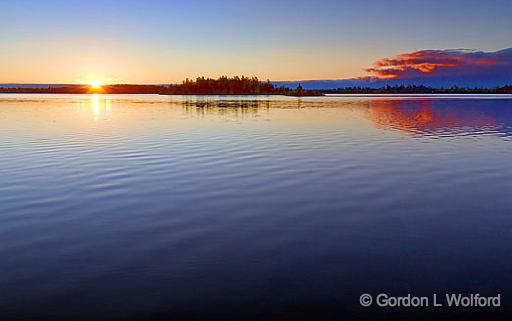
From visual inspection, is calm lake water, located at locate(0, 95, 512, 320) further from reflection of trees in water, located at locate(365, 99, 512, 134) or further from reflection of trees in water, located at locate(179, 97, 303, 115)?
reflection of trees in water, located at locate(179, 97, 303, 115)

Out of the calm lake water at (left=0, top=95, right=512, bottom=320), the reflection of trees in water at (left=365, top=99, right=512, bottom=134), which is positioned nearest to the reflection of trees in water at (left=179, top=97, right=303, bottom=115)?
the reflection of trees in water at (left=365, top=99, right=512, bottom=134)

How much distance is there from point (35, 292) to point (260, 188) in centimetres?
1012

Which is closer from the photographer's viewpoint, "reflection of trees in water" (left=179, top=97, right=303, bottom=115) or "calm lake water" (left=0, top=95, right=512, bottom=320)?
"calm lake water" (left=0, top=95, right=512, bottom=320)

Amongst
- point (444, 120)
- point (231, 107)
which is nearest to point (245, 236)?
point (444, 120)

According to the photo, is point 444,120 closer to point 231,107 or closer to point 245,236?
point 245,236

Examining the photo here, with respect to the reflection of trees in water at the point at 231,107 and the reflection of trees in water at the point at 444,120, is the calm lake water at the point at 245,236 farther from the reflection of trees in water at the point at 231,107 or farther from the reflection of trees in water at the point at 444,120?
the reflection of trees in water at the point at 231,107

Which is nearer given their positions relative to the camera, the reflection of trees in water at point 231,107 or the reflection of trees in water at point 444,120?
the reflection of trees in water at point 444,120

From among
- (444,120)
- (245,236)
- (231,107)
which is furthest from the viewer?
(231,107)

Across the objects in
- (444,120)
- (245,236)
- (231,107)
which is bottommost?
(245,236)

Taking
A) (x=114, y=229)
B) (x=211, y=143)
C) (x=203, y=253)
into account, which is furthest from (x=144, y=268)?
(x=211, y=143)

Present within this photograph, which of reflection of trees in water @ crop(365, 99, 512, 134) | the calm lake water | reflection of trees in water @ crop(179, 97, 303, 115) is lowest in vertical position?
the calm lake water

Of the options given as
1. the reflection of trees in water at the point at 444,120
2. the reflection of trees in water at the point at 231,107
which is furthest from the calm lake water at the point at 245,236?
the reflection of trees in water at the point at 231,107

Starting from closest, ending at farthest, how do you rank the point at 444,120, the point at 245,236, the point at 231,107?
1. the point at 245,236
2. the point at 444,120
3. the point at 231,107

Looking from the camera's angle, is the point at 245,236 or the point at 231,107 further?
the point at 231,107
